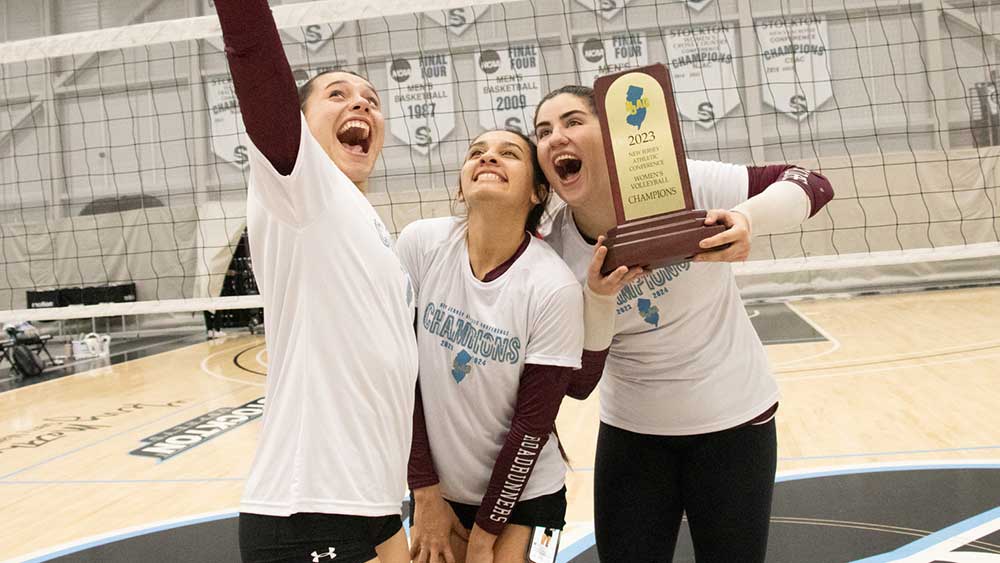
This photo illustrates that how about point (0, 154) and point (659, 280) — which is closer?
point (659, 280)

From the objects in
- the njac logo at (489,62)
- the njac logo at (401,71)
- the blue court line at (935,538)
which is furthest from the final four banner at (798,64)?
the blue court line at (935,538)

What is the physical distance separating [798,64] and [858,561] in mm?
10934

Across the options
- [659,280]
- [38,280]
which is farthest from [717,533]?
[38,280]

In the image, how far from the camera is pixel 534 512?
6.12ft

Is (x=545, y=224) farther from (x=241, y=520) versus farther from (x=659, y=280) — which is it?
(x=241, y=520)

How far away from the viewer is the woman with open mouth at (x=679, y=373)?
6.31ft

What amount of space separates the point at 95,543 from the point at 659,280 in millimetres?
3314

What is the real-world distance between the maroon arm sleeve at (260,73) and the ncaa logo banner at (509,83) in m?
11.5

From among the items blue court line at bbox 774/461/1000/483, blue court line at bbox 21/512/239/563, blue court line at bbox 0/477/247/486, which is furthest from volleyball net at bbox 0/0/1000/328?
blue court line at bbox 21/512/239/563

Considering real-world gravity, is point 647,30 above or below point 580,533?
above

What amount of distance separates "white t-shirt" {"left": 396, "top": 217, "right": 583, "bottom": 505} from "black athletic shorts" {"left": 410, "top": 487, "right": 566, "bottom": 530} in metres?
0.02

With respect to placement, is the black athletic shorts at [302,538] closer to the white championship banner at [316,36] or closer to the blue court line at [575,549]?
the blue court line at [575,549]

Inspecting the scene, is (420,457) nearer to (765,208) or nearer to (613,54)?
(765,208)

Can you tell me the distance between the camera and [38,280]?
13.8 meters
